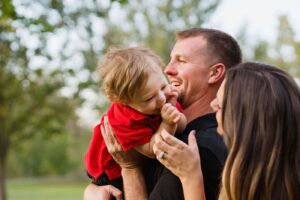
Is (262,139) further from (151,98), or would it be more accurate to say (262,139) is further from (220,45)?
(220,45)

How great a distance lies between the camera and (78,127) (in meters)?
48.3

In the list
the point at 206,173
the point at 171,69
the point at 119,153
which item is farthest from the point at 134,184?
the point at 171,69

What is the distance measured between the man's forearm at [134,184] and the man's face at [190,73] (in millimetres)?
541

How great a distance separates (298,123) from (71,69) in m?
17.2

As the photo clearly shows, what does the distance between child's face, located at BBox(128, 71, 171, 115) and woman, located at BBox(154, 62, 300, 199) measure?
63 centimetres

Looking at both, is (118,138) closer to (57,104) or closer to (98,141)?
(98,141)

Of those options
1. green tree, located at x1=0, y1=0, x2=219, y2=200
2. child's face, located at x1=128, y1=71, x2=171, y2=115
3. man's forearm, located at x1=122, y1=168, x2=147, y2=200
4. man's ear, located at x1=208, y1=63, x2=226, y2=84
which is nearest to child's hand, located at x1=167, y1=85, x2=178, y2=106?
child's face, located at x1=128, y1=71, x2=171, y2=115

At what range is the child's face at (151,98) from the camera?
11.0 feet

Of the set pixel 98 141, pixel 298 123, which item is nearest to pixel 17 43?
pixel 98 141

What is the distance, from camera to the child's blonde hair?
3316 millimetres

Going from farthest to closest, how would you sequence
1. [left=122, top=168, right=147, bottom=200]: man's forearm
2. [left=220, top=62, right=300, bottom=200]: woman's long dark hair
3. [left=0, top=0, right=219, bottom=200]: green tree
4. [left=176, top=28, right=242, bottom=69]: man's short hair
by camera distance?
1. [left=0, top=0, right=219, bottom=200]: green tree
2. [left=176, top=28, right=242, bottom=69]: man's short hair
3. [left=122, top=168, right=147, bottom=200]: man's forearm
4. [left=220, top=62, right=300, bottom=200]: woman's long dark hair

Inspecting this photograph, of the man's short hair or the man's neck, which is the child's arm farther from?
the man's short hair

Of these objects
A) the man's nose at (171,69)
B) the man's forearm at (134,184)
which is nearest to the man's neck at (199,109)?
the man's nose at (171,69)

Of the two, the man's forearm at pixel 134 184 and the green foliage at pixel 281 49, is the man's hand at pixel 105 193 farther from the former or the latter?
the green foliage at pixel 281 49
